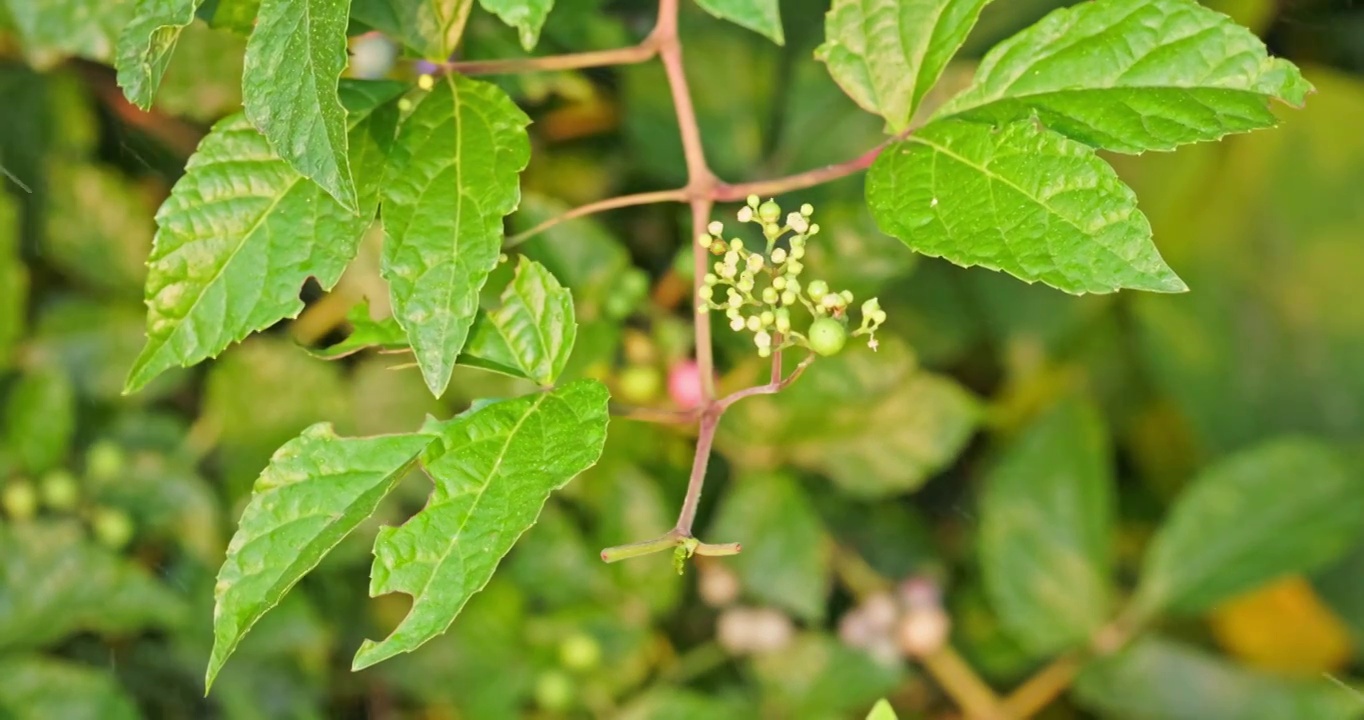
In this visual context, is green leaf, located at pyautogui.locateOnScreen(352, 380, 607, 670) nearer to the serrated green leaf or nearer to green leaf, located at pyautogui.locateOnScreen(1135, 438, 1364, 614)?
the serrated green leaf

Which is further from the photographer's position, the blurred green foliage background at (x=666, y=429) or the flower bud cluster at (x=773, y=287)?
the blurred green foliage background at (x=666, y=429)

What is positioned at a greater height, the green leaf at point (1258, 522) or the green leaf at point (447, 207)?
the green leaf at point (447, 207)

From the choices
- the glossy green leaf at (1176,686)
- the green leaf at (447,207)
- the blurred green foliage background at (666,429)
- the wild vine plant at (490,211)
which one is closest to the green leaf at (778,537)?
the blurred green foliage background at (666,429)

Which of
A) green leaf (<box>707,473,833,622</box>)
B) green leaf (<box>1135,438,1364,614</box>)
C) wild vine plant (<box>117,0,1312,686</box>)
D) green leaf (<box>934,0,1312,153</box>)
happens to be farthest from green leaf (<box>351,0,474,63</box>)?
green leaf (<box>1135,438,1364,614</box>)

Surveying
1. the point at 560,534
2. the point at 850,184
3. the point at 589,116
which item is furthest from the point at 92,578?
the point at 850,184

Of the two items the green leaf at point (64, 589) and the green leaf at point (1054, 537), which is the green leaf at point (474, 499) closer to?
the green leaf at point (64, 589)

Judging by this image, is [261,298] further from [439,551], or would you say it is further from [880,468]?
[880,468]

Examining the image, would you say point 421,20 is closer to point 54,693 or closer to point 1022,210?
point 1022,210
